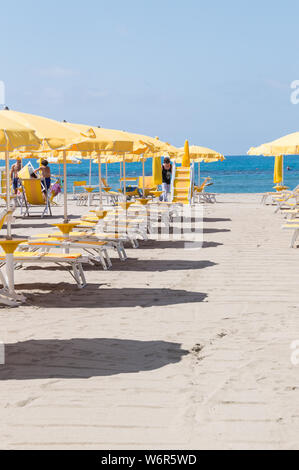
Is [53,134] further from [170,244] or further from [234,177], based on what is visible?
[234,177]

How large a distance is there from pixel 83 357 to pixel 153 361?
1.42ft

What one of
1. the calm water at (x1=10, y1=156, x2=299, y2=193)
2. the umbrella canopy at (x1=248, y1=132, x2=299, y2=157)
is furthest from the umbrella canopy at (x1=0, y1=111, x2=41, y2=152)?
the calm water at (x1=10, y1=156, x2=299, y2=193)

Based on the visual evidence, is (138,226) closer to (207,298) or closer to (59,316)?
(207,298)

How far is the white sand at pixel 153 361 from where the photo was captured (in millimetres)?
2975

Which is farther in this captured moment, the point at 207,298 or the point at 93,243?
the point at 93,243

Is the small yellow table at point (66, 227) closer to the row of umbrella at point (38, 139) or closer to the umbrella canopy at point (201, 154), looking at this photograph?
the row of umbrella at point (38, 139)

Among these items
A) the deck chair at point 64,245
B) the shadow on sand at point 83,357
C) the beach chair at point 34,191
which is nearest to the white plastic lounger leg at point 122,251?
the deck chair at point 64,245

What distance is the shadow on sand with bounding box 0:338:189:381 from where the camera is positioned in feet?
12.5

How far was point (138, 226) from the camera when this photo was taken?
10.1m

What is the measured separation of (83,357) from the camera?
4.10 metres

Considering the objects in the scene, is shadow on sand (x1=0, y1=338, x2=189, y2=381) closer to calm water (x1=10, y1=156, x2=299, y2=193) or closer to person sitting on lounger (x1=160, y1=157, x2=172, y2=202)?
person sitting on lounger (x1=160, y1=157, x2=172, y2=202)

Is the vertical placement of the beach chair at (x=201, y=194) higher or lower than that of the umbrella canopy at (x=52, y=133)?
lower

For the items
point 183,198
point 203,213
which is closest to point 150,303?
point 183,198

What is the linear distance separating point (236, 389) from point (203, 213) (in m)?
12.9
